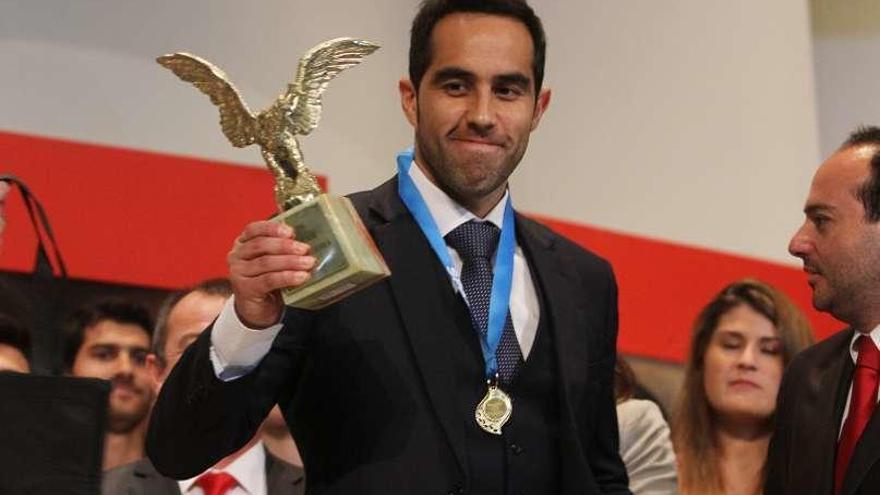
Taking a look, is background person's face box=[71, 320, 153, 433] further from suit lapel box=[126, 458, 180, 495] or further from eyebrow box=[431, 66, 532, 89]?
eyebrow box=[431, 66, 532, 89]

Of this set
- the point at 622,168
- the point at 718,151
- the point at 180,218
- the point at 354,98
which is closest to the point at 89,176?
the point at 180,218

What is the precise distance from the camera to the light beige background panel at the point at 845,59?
6324mm

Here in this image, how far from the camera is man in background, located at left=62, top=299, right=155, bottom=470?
4.18m

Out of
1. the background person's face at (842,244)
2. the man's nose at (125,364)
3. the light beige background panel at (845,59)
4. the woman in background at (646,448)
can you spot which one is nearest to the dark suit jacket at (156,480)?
the man's nose at (125,364)

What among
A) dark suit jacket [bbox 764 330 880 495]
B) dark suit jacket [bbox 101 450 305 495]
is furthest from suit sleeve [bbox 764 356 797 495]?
dark suit jacket [bbox 101 450 305 495]

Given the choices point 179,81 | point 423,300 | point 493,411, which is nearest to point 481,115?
point 423,300

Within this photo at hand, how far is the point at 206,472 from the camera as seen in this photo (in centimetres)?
370

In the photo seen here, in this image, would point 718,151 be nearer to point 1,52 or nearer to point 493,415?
point 1,52

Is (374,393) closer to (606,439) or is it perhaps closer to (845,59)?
(606,439)

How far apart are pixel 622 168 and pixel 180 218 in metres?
1.76

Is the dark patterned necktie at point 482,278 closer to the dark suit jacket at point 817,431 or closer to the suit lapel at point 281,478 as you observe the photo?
the dark suit jacket at point 817,431

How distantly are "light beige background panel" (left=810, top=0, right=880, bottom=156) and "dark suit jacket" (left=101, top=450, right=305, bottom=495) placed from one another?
11.1ft

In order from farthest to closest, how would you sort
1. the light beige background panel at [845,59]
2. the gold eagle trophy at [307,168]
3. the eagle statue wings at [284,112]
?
the light beige background panel at [845,59] → the eagle statue wings at [284,112] → the gold eagle trophy at [307,168]

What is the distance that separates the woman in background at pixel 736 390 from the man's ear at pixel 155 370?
1552mm
